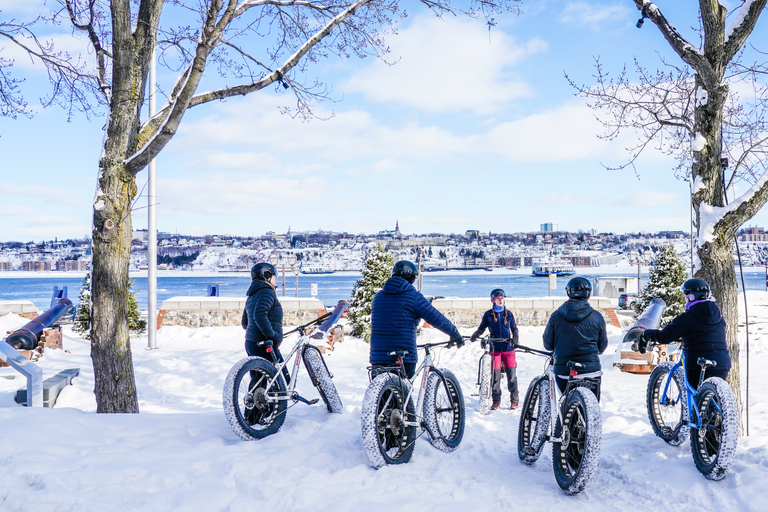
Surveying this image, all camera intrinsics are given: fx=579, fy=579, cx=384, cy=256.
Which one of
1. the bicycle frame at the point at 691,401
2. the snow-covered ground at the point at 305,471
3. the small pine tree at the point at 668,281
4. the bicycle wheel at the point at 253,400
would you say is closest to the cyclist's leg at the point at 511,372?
the snow-covered ground at the point at 305,471

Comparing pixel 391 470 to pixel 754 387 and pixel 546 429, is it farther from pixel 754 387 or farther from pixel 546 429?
pixel 754 387

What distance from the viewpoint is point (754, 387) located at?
1073cm

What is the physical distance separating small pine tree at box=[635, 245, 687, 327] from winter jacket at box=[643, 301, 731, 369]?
43.6 feet

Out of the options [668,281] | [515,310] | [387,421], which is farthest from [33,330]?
[668,281]

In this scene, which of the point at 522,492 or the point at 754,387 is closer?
the point at 522,492

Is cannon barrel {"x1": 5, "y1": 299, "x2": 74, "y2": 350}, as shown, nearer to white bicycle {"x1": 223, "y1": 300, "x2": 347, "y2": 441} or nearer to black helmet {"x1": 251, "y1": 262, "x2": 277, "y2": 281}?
black helmet {"x1": 251, "y1": 262, "x2": 277, "y2": 281}

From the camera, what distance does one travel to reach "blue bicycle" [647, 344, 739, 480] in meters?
4.15

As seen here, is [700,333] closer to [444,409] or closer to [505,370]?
[444,409]

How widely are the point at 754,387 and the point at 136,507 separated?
35.9ft

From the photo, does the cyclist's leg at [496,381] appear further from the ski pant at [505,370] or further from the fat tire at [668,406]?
the fat tire at [668,406]

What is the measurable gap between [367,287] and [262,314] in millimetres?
12542

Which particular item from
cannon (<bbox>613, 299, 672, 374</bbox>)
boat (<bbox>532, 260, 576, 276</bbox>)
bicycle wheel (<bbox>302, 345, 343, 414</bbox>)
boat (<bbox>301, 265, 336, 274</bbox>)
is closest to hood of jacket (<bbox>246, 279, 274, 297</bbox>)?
bicycle wheel (<bbox>302, 345, 343, 414</bbox>)

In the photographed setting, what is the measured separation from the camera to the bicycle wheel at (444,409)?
530 centimetres

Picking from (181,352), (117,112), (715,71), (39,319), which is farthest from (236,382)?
(181,352)
